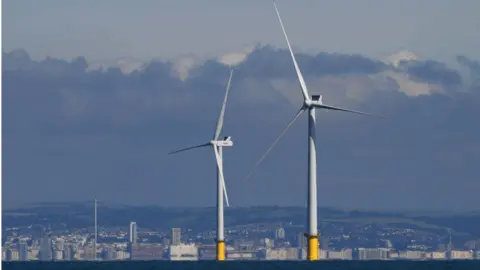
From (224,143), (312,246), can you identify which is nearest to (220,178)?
(224,143)

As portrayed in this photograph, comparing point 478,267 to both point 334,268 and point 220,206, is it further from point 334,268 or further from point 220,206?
point 220,206

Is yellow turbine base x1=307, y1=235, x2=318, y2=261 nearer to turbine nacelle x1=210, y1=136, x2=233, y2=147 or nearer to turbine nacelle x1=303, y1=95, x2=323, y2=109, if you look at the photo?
turbine nacelle x1=303, y1=95, x2=323, y2=109

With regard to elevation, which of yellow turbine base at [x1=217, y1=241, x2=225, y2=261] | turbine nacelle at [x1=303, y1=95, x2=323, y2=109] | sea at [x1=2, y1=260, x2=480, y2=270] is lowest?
sea at [x1=2, y1=260, x2=480, y2=270]

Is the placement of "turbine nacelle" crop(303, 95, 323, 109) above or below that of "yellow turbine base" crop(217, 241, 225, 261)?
above

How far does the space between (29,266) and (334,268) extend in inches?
847

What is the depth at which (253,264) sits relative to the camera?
4082 inches

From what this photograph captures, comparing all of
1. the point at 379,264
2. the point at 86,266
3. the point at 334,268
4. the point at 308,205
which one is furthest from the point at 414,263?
the point at 308,205

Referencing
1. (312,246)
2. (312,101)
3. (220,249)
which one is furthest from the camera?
(220,249)

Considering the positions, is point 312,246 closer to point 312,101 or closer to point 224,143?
point 312,101

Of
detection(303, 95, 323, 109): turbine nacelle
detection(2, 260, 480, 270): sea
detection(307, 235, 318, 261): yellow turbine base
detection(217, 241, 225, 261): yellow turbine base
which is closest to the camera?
detection(307, 235, 318, 261): yellow turbine base

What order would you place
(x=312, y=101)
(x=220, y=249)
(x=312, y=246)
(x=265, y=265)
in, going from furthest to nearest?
(x=220, y=249)
(x=265, y=265)
(x=312, y=101)
(x=312, y=246)

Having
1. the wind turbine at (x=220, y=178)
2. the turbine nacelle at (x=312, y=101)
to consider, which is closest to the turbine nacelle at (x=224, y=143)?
the wind turbine at (x=220, y=178)

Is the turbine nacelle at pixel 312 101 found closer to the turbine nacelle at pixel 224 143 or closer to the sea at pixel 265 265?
the sea at pixel 265 265

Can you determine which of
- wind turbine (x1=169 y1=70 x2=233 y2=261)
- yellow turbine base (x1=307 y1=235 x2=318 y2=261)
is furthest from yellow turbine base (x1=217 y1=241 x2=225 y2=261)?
yellow turbine base (x1=307 y1=235 x2=318 y2=261)
